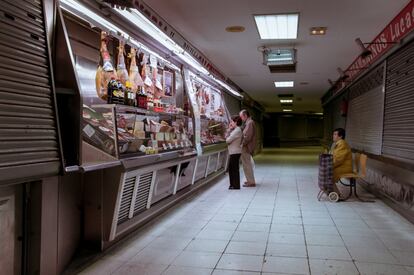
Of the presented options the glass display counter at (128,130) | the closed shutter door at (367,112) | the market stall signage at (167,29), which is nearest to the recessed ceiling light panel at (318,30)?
the closed shutter door at (367,112)

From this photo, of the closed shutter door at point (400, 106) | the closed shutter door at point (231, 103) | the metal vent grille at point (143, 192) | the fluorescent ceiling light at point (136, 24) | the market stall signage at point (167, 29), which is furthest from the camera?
the closed shutter door at point (231, 103)

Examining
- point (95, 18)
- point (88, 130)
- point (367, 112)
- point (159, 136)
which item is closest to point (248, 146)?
point (367, 112)

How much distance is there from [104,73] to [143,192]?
1.37 m

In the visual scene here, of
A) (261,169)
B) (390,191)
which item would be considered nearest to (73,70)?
(390,191)

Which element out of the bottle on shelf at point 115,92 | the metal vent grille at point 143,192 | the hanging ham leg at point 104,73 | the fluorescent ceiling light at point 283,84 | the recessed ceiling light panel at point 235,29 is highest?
the recessed ceiling light panel at point 235,29

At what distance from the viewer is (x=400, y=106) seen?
17.6ft

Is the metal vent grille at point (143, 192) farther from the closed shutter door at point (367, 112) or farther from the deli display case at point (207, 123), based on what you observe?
the closed shutter door at point (367, 112)

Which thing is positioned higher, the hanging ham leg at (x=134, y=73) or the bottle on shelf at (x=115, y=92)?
the hanging ham leg at (x=134, y=73)

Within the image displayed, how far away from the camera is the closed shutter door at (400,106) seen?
15.9ft

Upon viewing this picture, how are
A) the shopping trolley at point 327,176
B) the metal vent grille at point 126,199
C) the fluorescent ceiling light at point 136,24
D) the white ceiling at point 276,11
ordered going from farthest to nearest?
1. the shopping trolley at point 327,176
2. the white ceiling at point 276,11
3. the metal vent grille at point 126,199
4. the fluorescent ceiling light at point 136,24

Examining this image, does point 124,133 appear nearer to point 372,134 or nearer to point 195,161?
point 195,161

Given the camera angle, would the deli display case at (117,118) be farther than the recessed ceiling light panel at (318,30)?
No

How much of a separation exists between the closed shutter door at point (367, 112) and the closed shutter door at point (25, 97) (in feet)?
18.3

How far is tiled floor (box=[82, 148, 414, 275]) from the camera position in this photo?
3.18 metres
